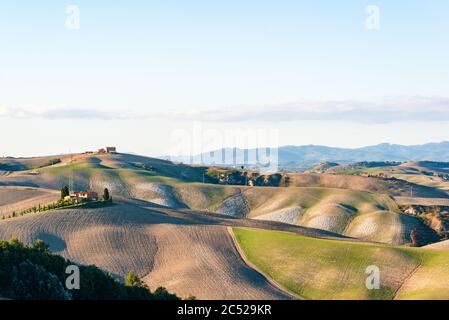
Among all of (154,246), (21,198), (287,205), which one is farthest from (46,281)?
(287,205)

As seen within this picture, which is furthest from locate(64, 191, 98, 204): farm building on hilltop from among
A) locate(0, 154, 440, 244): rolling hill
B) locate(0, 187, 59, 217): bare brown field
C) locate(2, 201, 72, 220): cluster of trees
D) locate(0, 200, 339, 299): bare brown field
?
locate(0, 154, 440, 244): rolling hill

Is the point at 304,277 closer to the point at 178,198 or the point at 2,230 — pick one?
the point at 2,230

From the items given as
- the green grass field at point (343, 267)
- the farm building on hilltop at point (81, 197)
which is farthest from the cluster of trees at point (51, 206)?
the green grass field at point (343, 267)
